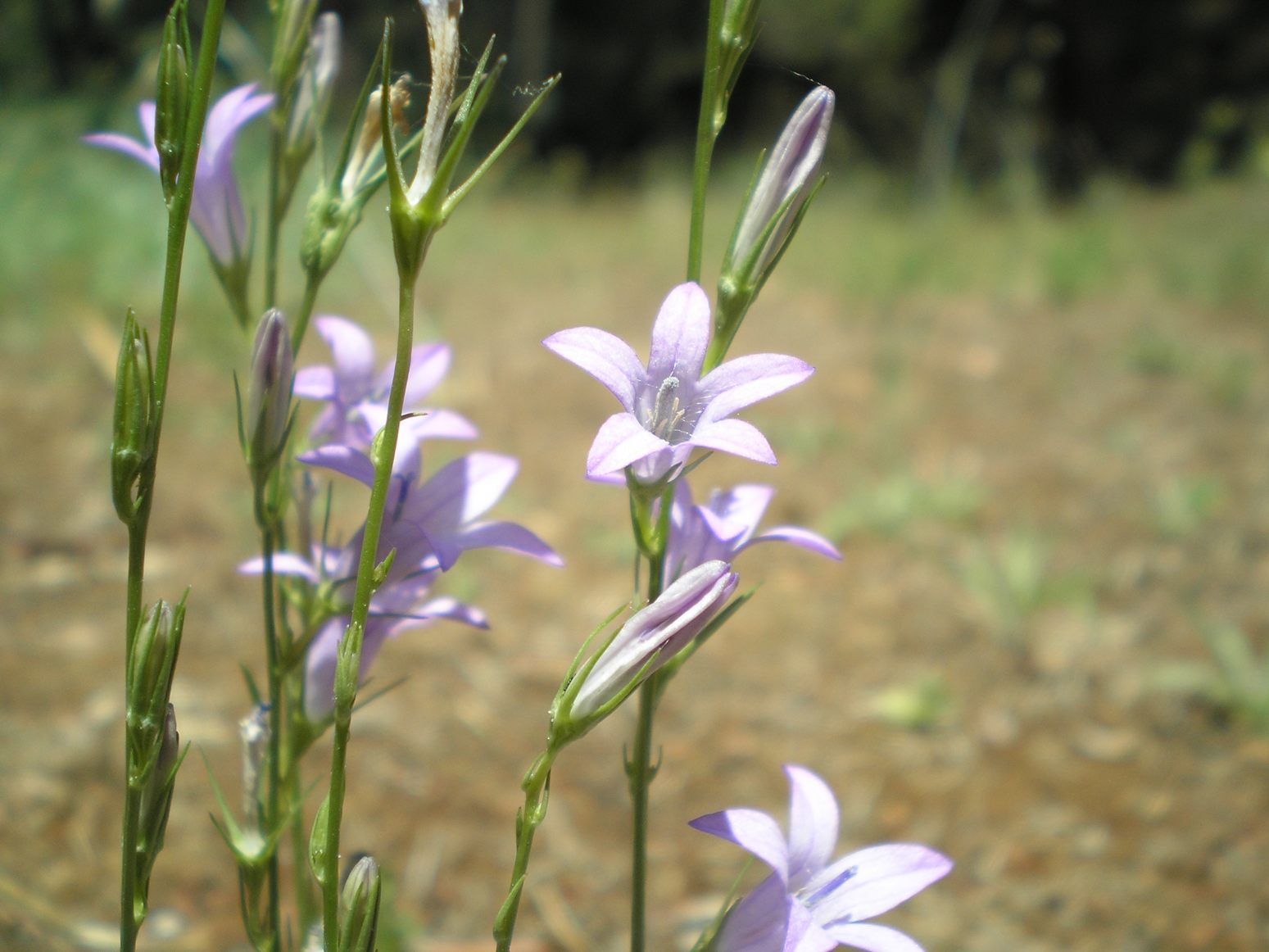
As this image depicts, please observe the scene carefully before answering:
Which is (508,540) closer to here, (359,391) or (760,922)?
(359,391)

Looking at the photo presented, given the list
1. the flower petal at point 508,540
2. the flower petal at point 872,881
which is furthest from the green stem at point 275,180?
the flower petal at point 872,881

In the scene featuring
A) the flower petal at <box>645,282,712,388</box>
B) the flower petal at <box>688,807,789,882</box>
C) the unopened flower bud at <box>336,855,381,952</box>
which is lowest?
the unopened flower bud at <box>336,855,381,952</box>

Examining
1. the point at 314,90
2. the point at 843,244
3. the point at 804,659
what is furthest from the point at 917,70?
the point at 314,90

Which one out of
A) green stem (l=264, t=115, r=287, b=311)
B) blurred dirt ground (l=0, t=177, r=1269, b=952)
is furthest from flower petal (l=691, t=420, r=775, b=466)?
blurred dirt ground (l=0, t=177, r=1269, b=952)

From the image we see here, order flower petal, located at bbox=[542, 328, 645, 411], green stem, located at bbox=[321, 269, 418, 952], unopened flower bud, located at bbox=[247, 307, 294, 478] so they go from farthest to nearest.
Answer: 1. unopened flower bud, located at bbox=[247, 307, 294, 478]
2. flower petal, located at bbox=[542, 328, 645, 411]
3. green stem, located at bbox=[321, 269, 418, 952]

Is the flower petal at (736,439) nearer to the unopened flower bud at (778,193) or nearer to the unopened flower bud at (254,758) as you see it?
the unopened flower bud at (778,193)

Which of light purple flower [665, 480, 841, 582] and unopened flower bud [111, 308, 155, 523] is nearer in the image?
unopened flower bud [111, 308, 155, 523]

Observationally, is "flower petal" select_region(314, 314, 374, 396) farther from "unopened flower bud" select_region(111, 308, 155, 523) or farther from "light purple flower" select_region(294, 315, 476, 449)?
"unopened flower bud" select_region(111, 308, 155, 523)
